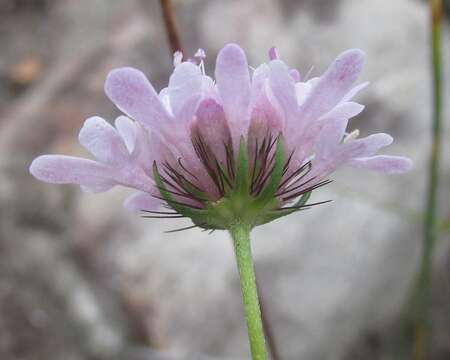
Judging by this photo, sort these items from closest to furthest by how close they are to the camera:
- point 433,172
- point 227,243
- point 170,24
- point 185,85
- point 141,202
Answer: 1. point 185,85
2. point 141,202
3. point 170,24
4. point 433,172
5. point 227,243

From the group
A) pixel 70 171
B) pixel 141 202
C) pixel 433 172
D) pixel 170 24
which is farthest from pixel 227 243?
pixel 70 171

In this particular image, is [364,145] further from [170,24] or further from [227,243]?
[227,243]

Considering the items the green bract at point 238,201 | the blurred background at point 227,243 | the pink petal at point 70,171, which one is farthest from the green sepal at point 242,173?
the blurred background at point 227,243

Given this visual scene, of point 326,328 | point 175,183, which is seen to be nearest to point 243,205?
point 175,183

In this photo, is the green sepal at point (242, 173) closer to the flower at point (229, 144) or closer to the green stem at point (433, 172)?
the flower at point (229, 144)

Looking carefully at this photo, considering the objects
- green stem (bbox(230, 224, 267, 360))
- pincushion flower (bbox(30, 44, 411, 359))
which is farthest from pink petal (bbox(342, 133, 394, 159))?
green stem (bbox(230, 224, 267, 360))

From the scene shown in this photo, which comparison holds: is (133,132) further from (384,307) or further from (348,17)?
(348,17)

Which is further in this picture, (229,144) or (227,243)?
(227,243)
